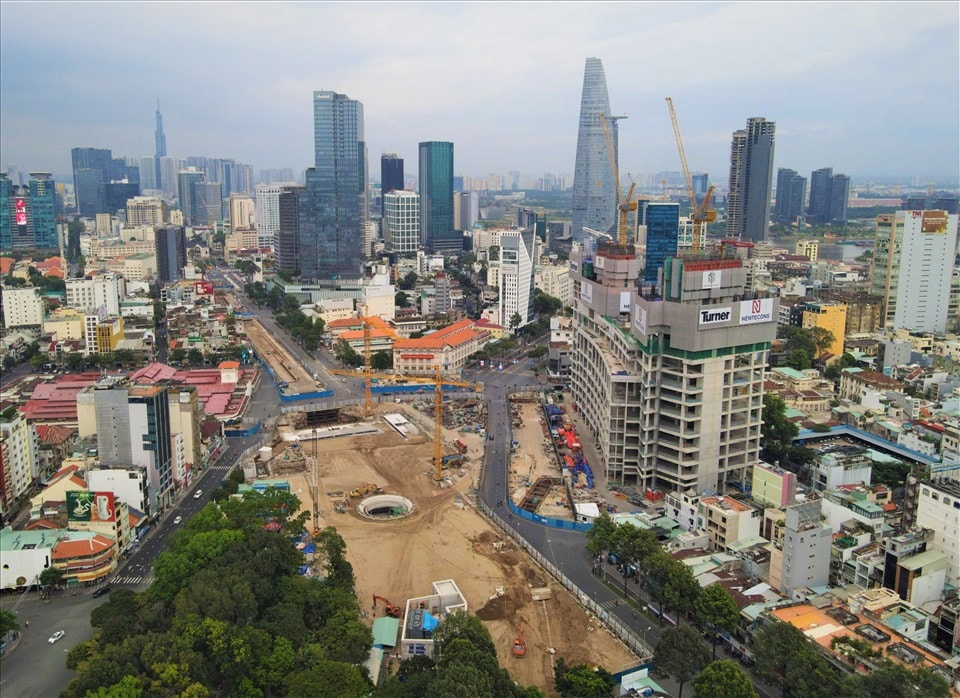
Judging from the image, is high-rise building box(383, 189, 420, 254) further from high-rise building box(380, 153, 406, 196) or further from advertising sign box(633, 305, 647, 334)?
advertising sign box(633, 305, 647, 334)

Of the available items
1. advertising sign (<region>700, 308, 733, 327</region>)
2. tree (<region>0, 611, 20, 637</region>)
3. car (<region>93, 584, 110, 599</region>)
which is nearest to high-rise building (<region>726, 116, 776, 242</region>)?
advertising sign (<region>700, 308, 733, 327</region>)

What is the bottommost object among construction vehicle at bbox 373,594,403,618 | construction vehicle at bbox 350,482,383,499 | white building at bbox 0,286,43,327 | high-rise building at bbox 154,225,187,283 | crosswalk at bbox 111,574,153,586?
construction vehicle at bbox 373,594,403,618

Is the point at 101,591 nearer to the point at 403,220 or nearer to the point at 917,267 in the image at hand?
the point at 917,267

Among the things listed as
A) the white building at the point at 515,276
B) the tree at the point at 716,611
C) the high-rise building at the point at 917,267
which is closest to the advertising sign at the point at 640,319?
the tree at the point at 716,611

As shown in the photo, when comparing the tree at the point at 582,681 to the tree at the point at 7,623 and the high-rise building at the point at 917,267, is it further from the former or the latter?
the high-rise building at the point at 917,267

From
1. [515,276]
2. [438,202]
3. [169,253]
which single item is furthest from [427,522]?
[438,202]

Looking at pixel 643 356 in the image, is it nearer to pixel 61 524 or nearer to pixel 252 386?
pixel 61 524

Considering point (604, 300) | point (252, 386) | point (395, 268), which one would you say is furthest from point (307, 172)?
point (604, 300)
